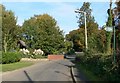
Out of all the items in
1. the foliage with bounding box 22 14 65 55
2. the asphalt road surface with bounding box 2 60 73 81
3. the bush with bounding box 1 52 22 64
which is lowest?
the asphalt road surface with bounding box 2 60 73 81

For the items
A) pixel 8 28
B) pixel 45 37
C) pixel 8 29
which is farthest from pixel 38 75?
pixel 45 37

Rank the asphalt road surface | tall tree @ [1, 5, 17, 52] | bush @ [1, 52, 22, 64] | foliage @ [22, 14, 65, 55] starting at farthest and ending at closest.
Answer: foliage @ [22, 14, 65, 55], tall tree @ [1, 5, 17, 52], bush @ [1, 52, 22, 64], the asphalt road surface

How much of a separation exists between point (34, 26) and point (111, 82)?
72.6 m

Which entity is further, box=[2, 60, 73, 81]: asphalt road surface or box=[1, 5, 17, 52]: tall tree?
box=[1, 5, 17, 52]: tall tree

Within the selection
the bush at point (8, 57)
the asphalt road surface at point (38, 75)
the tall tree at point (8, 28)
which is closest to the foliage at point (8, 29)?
the tall tree at point (8, 28)

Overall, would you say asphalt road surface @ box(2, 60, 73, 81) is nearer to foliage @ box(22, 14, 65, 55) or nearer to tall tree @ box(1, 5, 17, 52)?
tall tree @ box(1, 5, 17, 52)

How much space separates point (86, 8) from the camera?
369 feet

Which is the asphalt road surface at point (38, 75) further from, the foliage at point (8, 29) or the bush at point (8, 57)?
the foliage at point (8, 29)

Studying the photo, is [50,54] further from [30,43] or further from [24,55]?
[24,55]

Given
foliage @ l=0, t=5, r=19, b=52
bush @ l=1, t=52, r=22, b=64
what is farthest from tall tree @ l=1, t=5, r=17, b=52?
bush @ l=1, t=52, r=22, b=64

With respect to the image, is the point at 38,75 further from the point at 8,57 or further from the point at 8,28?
the point at 8,28

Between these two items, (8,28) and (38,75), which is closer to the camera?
(38,75)

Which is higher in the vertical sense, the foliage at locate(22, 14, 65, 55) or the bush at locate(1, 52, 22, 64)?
the foliage at locate(22, 14, 65, 55)

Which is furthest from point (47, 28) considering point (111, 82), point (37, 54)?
point (111, 82)
